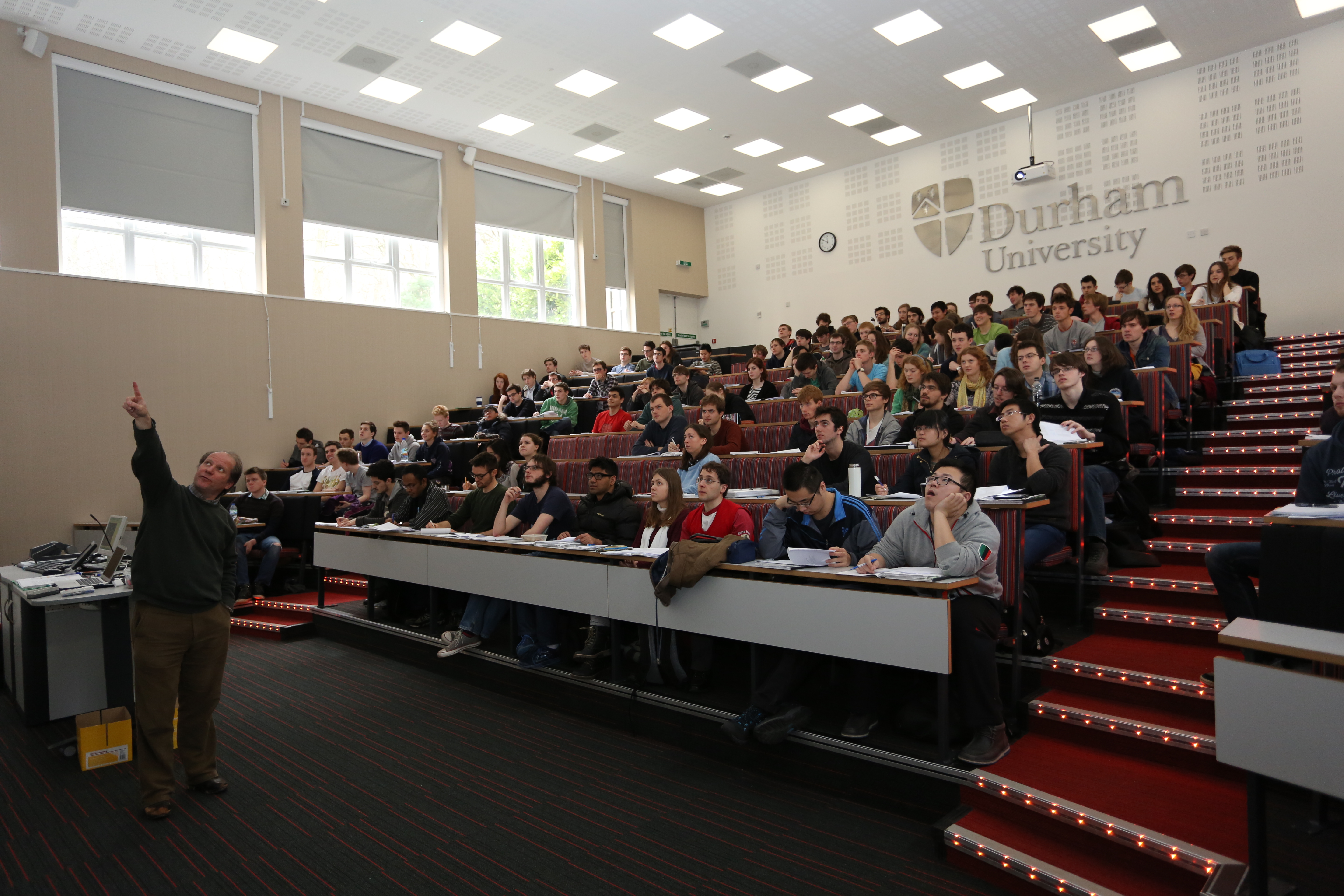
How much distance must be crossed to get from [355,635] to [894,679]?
3.71 m

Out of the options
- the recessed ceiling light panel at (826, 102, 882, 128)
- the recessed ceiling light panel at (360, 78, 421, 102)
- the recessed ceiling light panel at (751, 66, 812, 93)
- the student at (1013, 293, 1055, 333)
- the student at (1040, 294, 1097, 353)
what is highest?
the recessed ceiling light panel at (360, 78, 421, 102)

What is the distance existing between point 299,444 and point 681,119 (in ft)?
20.3

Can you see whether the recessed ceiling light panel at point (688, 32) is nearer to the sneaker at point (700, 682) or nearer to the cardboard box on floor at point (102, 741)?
the sneaker at point (700, 682)

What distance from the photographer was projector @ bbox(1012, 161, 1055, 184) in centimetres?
Answer: 973

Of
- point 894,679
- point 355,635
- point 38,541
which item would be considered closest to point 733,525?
point 894,679

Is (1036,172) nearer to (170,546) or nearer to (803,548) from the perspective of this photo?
(803,548)

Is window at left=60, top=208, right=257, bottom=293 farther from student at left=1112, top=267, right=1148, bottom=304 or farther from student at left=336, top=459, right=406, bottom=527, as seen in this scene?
student at left=1112, top=267, right=1148, bottom=304

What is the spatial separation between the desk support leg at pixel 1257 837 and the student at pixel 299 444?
8.61 meters

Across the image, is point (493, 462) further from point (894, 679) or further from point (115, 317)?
point (115, 317)

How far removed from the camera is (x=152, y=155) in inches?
322

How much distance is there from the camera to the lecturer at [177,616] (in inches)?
112

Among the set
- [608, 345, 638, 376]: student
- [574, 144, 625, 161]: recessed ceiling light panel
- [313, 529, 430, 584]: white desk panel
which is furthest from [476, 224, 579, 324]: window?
[313, 529, 430, 584]: white desk panel

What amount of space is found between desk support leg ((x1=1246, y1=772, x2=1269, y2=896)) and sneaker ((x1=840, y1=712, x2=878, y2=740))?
1.18 m

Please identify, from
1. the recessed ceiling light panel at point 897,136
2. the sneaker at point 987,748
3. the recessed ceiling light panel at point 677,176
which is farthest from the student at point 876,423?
the recessed ceiling light panel at point 677,176
